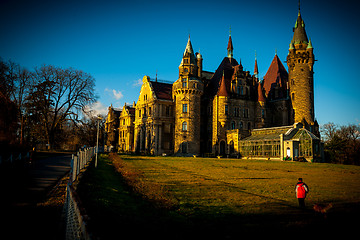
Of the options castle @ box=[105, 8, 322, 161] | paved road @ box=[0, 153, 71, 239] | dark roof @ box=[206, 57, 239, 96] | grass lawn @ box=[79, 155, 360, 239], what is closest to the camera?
paved road @ box=[0, 153, 71, 239]

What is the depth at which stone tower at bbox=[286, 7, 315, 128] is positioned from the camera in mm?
52562

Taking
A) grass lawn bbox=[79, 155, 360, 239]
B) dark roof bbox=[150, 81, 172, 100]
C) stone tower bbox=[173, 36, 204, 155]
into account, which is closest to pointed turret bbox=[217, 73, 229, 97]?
stone tower bbox=[173, 36, 204, 155]

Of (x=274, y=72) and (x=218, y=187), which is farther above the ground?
(x=274, y=72)

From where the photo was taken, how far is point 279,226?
27.2 feet

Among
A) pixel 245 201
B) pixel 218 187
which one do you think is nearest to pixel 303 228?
pixel 245 201

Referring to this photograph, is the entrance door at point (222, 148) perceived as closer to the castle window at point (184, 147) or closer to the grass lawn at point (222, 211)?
the castle window at point (184, 147)

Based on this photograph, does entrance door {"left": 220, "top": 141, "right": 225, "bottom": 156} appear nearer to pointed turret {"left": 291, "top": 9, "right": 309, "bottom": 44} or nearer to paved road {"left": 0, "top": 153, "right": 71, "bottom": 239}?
pointed turret {"left": 291, "top": 9, "right": 309, "bottom": 44}

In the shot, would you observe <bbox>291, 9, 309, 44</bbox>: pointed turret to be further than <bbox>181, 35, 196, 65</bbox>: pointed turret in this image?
No

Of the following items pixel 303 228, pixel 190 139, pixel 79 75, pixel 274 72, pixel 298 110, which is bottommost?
pixel 303 228

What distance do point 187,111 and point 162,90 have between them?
29.6ft

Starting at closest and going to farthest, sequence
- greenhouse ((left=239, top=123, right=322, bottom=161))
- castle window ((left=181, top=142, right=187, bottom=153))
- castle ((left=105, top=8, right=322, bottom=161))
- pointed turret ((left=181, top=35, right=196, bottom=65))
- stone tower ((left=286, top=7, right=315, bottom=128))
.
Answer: greenhouse ((left=239, top=123, right=322, bottom=161)), castle window ((left=181, top=142, right=187, bottom=153)), castle ((left=105, top=8, right=322, bottom=161)), stone tower ((left=286, top=7, right=315, bottom=128)), pointed turret ((left=181, top=35, right=196, bottom=65))

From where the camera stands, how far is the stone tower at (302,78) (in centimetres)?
5256

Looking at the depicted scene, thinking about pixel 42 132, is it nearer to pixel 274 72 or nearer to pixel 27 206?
pixel 27 206

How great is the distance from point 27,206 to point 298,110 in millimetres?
52107
